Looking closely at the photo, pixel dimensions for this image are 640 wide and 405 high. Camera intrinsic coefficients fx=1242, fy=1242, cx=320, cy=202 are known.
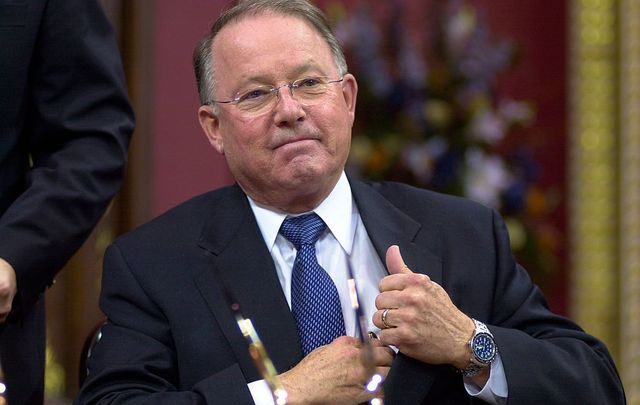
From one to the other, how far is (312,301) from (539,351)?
46 cm

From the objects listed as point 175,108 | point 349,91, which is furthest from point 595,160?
point 349,91

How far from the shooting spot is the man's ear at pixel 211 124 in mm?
2668

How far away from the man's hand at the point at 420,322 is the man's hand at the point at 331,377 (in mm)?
72

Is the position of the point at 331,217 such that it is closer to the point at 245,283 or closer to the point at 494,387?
the point at 245,283

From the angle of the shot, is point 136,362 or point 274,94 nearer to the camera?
point 136,362

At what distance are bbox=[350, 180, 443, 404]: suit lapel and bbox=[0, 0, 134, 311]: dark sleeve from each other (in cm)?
53

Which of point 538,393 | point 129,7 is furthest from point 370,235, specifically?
point 129,7

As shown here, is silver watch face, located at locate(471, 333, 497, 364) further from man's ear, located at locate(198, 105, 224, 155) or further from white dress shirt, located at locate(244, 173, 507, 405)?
man's ear, located at locate(198, 105, 224, 155)

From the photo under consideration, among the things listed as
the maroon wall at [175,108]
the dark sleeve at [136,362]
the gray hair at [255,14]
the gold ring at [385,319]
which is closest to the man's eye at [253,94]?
the gray hair at [255,14]

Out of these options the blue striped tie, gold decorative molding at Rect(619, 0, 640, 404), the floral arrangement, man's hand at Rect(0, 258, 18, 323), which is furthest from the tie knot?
gold decorative molding at Rect(619, 0, 640, 404)

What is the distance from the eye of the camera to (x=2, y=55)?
8.29 ft

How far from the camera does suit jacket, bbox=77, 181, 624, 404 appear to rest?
236 cm

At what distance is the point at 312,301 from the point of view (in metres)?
2.49

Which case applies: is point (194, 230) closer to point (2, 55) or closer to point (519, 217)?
point (2, 55)
